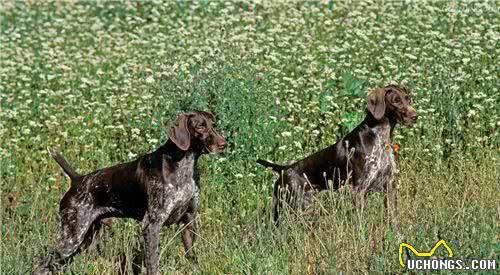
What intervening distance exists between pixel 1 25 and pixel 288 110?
24.8 ft

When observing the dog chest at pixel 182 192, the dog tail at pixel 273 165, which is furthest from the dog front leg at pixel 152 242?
the dog tail at pixel 273 165

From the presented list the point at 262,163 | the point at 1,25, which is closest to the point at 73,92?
the point at 262,163

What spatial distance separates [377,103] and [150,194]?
83.2 inches

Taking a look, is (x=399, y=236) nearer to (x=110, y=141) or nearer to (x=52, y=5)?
(x=110, y=141)

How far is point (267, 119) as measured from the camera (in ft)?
34.6

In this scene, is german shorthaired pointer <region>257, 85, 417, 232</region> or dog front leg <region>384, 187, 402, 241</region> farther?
german shorthaired pointer <region>257, 85, 417, 232</region>

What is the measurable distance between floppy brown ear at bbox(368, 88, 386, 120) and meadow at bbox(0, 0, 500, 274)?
679 mm

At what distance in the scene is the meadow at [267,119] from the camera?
8250mm

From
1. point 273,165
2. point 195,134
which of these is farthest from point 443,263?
point 273,165

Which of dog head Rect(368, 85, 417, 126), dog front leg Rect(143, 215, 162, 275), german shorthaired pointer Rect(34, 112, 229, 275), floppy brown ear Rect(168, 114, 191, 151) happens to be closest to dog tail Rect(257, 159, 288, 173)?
dog head Rect(368, 85, 417, 126)

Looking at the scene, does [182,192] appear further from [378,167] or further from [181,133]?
[378,167]

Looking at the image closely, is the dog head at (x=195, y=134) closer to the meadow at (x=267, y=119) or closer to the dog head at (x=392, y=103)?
the meadow at (x=267, y=119)

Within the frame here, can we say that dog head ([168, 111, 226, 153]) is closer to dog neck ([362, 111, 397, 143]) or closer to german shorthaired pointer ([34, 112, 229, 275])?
german shorthaired pointer ([34, 112, 229, 275])

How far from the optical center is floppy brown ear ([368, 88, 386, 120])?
9406mm
